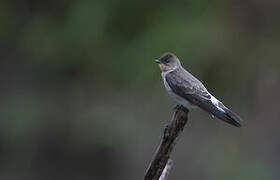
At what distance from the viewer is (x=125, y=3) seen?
1056cm

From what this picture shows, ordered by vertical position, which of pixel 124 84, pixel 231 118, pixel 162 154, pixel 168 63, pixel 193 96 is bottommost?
pixel 162 154

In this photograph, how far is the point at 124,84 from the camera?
10914 millimetres

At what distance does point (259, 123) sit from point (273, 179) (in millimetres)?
931

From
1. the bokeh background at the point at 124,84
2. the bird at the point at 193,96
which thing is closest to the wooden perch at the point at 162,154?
the bird at the point at 193,96

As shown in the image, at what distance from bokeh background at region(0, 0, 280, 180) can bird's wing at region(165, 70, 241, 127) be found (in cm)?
411

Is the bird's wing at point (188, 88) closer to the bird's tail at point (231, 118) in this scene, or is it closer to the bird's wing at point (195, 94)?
the bird's wing at point (195, 94)

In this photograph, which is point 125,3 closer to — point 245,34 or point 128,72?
point 128,72

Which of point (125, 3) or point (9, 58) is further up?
point (125, 3)

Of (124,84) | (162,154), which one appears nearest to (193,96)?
(162,154)

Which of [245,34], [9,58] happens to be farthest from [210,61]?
[9,58]

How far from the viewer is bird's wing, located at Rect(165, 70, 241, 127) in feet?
17.6

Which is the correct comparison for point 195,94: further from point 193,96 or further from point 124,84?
point 124,84

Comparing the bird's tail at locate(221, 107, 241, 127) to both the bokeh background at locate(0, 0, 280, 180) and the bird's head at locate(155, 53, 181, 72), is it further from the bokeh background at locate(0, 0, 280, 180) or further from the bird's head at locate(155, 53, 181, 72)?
the bokeh background at locate(0, 0, 280, 180)

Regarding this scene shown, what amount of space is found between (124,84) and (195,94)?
17.7ft
